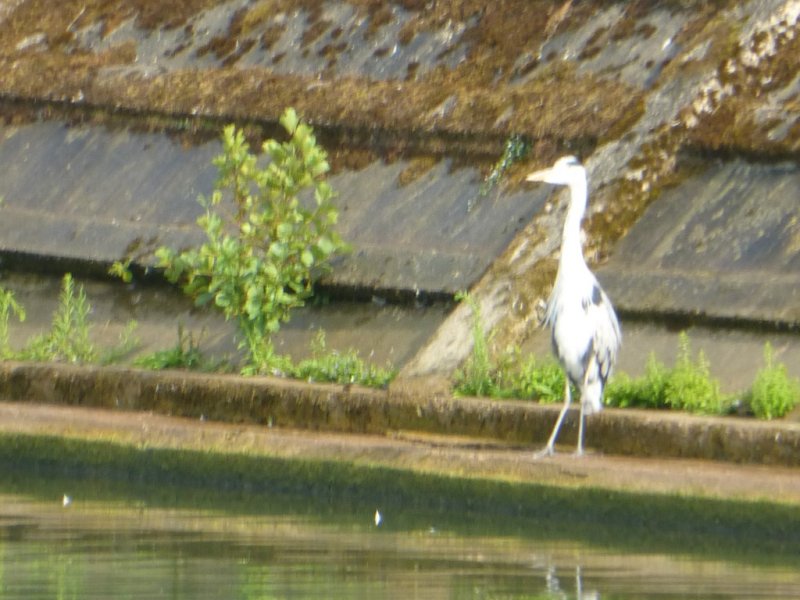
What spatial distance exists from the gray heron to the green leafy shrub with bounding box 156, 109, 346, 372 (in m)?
1.82

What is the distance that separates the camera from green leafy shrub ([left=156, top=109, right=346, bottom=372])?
1078cm

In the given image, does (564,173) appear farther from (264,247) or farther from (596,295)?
(264,247)

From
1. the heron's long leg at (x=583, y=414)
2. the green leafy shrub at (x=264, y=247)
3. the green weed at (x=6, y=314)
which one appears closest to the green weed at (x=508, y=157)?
the green leafy shrub at (x=264, y=247)

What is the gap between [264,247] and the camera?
10992 mm

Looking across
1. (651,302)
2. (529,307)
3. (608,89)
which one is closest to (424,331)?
(529,307)

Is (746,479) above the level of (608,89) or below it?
below

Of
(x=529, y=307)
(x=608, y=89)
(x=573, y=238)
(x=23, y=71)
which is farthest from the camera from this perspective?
(x=23, y=71)

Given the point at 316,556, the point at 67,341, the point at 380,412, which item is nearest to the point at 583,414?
the point at 380,412

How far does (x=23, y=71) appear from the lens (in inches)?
556

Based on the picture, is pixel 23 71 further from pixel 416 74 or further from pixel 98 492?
pixel 98 492

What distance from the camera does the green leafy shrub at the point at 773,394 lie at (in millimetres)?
9039

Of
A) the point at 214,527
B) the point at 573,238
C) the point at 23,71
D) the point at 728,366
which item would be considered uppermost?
the point at 23,71

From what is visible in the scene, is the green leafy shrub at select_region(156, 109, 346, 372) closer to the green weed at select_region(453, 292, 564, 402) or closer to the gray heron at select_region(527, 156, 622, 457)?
the green weed at select_region(453, 292, 564, 402)

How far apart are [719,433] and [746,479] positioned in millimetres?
689
